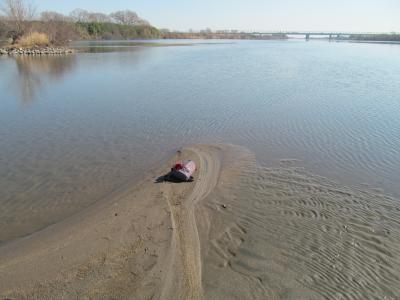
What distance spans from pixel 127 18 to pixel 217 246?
6925 inches

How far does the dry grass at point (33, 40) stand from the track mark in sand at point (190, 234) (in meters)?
60.2

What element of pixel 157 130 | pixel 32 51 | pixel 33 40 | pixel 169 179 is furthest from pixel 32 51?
pixel 169 179

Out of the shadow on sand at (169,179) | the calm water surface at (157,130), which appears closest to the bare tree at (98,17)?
the calm water surface at (157,130)

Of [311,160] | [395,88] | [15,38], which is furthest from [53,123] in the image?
[15,38]

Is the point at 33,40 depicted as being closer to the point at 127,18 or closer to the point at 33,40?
the point at 33,40

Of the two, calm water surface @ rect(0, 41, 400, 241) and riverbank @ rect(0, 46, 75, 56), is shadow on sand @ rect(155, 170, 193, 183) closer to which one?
calm water surface @ rect(0, 41, 400, 241)

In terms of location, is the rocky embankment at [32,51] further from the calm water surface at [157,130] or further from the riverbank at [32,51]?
the calm water surface at [157,130]

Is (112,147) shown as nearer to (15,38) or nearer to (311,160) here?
(311,160)

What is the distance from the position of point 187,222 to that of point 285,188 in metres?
3.17

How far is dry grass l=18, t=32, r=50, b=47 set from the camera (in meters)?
57.4

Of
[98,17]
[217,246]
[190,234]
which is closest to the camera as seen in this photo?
[217,246]

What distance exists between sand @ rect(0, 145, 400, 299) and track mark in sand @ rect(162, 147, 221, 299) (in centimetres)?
2

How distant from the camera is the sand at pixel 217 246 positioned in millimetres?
5254

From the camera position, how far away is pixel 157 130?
13.8m
